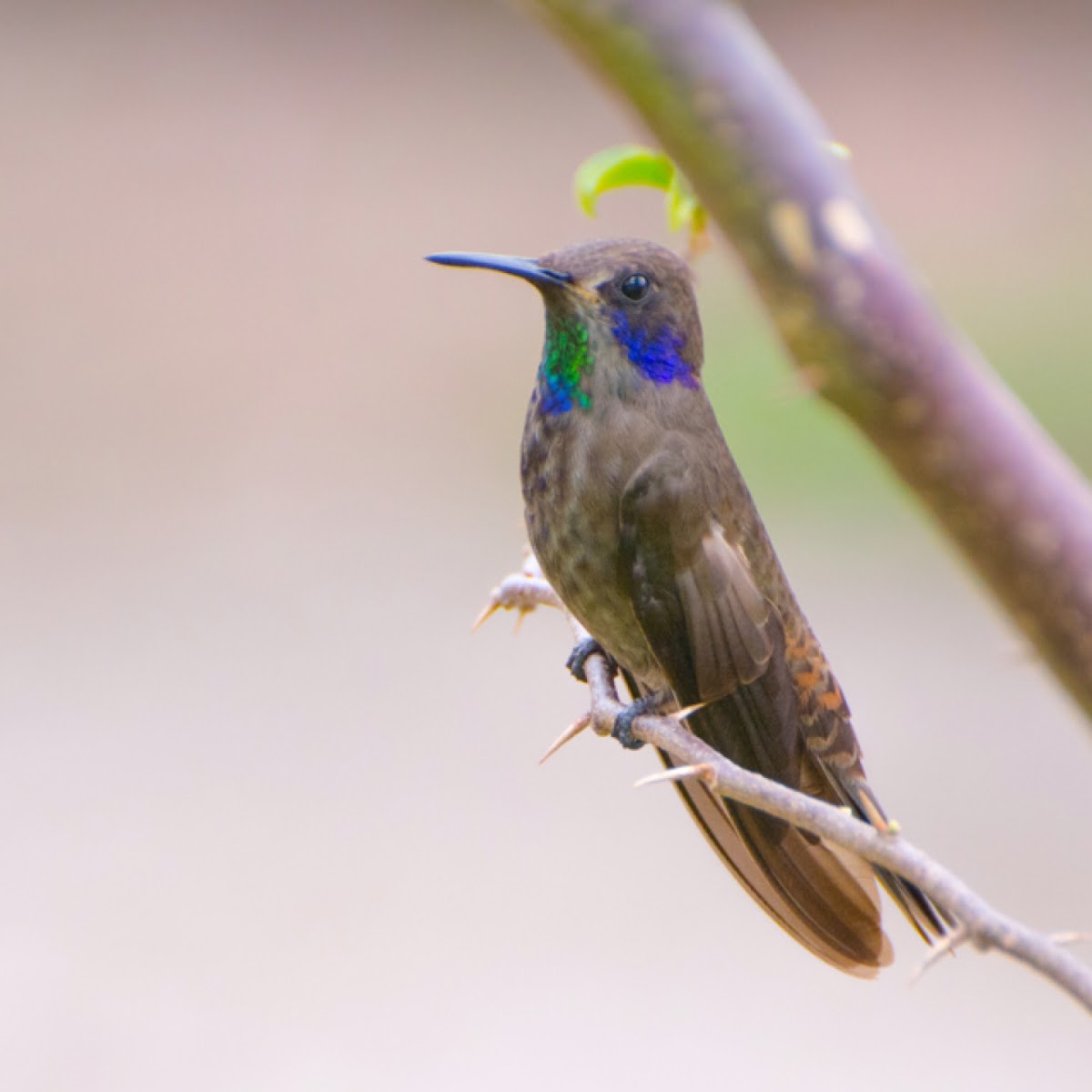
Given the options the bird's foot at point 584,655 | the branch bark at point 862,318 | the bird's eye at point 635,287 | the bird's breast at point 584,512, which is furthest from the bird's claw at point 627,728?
the branch bark at point 862,318

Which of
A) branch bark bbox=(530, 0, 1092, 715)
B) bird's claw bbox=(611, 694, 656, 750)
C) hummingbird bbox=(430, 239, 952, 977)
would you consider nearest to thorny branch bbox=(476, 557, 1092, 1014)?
bird's claw bbox=(611, 694, 656, 750)

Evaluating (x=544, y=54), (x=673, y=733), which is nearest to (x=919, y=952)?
(x=673, y=733)

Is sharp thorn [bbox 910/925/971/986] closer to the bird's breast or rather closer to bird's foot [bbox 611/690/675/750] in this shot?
bird's foot [bbox 611/690/675/750]

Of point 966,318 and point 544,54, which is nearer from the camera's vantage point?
point 966,318

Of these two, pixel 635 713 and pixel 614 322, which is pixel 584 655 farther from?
pixel 614 322

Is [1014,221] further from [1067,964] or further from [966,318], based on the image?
[1067,964]

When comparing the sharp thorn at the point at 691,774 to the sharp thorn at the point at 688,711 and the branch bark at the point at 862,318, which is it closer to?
the sharp thorn at the point at 688,711
